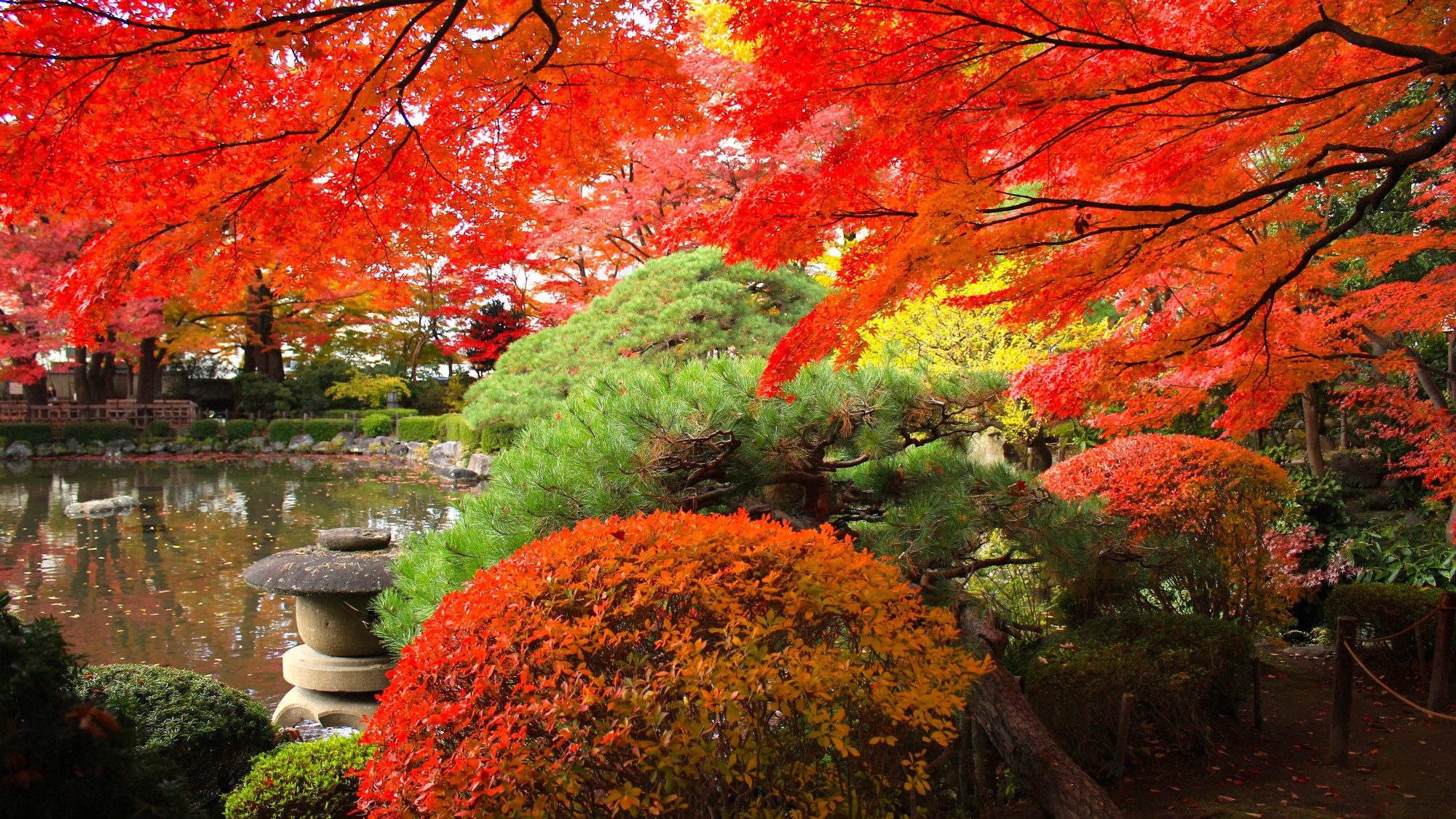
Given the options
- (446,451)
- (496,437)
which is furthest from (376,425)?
(496,437)

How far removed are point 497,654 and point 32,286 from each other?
19396 millimetres

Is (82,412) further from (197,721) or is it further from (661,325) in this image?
(197,721)

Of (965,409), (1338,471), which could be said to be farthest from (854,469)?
(1338,471)

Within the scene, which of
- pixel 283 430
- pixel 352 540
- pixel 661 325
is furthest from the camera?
pixel 283 430

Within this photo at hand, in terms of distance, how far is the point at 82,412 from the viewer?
1961 cm

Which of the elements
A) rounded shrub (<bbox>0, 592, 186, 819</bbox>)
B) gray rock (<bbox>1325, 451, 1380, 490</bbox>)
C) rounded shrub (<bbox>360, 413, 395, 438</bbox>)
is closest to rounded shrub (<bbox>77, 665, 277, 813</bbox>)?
rounded shrub (<bbox>0, 592, 186, 819</bbox>)

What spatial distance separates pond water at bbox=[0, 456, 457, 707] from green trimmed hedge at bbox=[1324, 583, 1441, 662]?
19.5 ft

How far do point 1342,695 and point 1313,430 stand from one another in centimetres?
483

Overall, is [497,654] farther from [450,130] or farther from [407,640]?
[450,130]

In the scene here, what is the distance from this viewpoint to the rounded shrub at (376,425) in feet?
69.3

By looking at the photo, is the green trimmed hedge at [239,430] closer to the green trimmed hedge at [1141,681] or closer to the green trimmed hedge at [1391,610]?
the green trimmed hedge at [1141,681]

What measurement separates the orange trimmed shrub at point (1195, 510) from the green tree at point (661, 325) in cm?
317

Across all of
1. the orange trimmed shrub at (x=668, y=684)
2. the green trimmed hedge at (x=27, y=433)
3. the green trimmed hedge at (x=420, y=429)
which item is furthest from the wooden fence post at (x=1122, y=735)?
the green trimmed hedge at (x=27, y=433)

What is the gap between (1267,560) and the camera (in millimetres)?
5121
